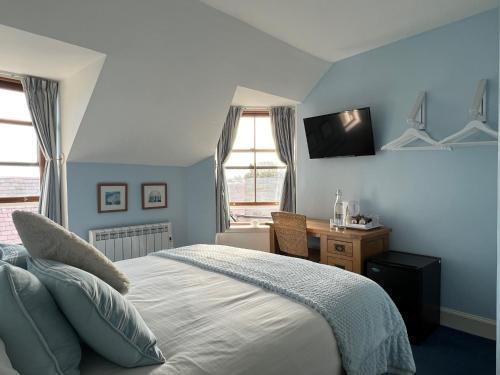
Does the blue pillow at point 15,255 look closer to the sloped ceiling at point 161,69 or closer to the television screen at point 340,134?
the sloped ceiling at point 161,69

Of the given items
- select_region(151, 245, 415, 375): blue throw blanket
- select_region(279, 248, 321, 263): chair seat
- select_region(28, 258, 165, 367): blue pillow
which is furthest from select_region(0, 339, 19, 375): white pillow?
select_region(279, 248, 321, 263): chair seat

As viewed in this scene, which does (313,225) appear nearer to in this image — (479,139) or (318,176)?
(318,176)

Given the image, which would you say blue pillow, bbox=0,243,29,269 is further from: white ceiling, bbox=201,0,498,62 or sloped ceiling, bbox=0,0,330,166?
white ceiling, bbox=201,0,498,62

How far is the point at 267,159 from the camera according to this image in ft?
14.5

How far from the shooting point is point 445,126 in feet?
9.15

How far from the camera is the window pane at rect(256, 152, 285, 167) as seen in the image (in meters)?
4.42

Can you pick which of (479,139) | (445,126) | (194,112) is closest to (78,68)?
(194,112)

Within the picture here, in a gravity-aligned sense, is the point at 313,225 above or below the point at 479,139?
below

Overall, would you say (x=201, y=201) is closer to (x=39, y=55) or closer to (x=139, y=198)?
(x=139, y=198)

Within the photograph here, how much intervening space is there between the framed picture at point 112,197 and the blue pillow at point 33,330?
2548 mm

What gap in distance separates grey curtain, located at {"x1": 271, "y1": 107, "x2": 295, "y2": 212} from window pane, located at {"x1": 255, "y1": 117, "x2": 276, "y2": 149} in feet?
0.45

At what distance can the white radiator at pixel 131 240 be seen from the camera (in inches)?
133

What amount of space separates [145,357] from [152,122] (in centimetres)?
261

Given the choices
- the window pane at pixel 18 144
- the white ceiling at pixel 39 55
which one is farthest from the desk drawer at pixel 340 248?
the window pane at pixel 18 144
